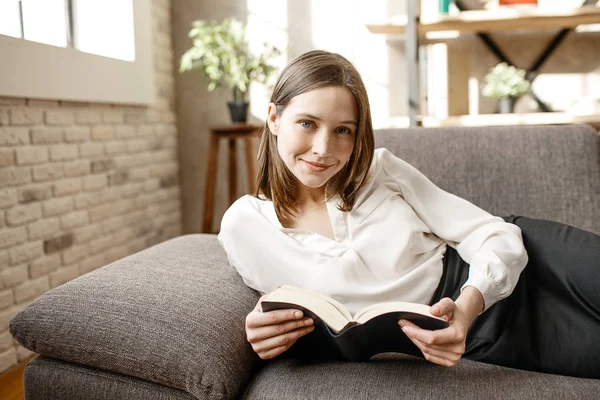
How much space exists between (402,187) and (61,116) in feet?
5.21

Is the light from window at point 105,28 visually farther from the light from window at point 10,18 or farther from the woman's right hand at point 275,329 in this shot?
the woman's right hand at point 275,329

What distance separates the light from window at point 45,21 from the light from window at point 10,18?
5 centimetres

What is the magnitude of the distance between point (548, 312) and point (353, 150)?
57 centimetres

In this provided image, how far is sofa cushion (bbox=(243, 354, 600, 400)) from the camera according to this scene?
3.38 feet

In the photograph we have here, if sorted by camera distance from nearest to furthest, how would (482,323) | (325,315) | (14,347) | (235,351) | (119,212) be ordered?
1. (325,315)
2. (235,351)
3. (482,323)
4. (14,347)
5. (119,212)

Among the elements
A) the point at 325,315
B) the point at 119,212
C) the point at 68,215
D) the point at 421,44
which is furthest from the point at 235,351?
the point at 421,44

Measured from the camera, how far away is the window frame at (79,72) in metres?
1.97

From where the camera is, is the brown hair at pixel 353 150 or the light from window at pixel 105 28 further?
the light from window at pixel 105 28

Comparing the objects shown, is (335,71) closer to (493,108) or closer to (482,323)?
(482,323)

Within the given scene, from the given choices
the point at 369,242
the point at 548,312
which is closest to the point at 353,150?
the point at 369,242

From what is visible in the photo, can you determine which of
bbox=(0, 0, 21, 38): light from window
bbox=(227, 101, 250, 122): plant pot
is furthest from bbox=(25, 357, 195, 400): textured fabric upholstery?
bbox=(227, 101, 250, 122): plant pot

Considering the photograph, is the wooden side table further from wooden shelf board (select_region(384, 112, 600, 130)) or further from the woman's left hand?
the woman's left hand

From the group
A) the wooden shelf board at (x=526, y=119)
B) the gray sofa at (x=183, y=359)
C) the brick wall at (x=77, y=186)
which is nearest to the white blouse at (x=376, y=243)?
the gray sofa at (x=183, y=359)

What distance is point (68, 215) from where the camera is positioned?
239cm
